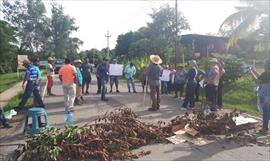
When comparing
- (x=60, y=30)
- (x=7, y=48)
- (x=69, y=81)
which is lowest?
(x=69, y=81)

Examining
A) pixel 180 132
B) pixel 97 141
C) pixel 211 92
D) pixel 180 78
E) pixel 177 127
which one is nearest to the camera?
pixel 97 141

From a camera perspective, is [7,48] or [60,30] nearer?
[7,48]

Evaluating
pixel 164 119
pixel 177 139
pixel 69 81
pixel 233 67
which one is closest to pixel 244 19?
pixel 233 67

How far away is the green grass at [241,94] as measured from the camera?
17.7 meters

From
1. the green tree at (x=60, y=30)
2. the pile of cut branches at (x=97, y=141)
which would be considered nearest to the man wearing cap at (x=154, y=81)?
the pile of cut branches at (x=97, y=141)

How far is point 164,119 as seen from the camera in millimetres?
11648

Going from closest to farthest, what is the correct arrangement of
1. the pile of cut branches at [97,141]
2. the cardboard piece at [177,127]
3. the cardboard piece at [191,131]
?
1. the pile of cut branches at [97,141]
2. the cardboard piece at [191,131]
3. the cardboard piece at [177,127]

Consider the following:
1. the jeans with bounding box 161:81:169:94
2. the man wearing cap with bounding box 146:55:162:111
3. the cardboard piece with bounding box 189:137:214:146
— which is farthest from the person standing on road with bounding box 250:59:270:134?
the jeans with bounding box 161:81:169:94

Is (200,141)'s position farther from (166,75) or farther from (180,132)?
(166,75)

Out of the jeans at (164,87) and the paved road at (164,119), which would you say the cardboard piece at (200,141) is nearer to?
the paved road at (164,119)

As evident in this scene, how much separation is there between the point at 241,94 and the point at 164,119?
371 inches

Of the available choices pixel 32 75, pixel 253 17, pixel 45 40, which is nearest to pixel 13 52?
pixel 45 40

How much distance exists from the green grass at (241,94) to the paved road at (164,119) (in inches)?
121

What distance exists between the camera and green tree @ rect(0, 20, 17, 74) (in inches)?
2081
